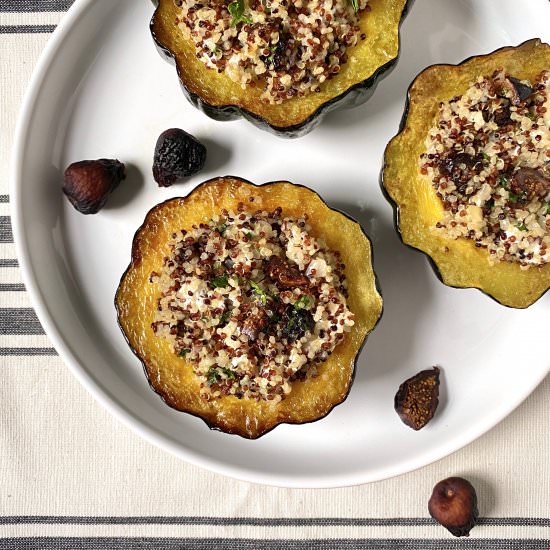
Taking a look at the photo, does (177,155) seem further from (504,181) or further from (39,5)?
(504,181)

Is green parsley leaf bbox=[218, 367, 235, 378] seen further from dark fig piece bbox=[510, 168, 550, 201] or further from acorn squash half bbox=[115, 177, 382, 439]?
dark fig piece bbox=[510, 168, 550, 201]

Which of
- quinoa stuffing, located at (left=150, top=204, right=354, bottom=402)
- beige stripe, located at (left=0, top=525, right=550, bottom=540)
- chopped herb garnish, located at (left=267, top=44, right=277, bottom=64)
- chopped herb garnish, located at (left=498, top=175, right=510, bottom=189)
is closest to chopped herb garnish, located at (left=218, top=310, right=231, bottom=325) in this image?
quinoa stuffing, located at (left=150, top=204, right=354, bottom=402)

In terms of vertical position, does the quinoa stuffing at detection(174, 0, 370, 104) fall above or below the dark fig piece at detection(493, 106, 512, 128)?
above

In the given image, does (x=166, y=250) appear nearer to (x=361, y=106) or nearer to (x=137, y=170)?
(x=137, y=170)

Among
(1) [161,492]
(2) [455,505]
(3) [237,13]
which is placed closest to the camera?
(3) [237,13]

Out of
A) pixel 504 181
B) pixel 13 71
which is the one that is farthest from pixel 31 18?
pixel 504 181

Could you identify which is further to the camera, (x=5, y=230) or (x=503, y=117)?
(x=5, y=230)

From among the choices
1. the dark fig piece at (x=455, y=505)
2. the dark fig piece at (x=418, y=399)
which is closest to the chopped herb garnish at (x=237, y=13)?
the dark fig piece at (x=418, y=399)
